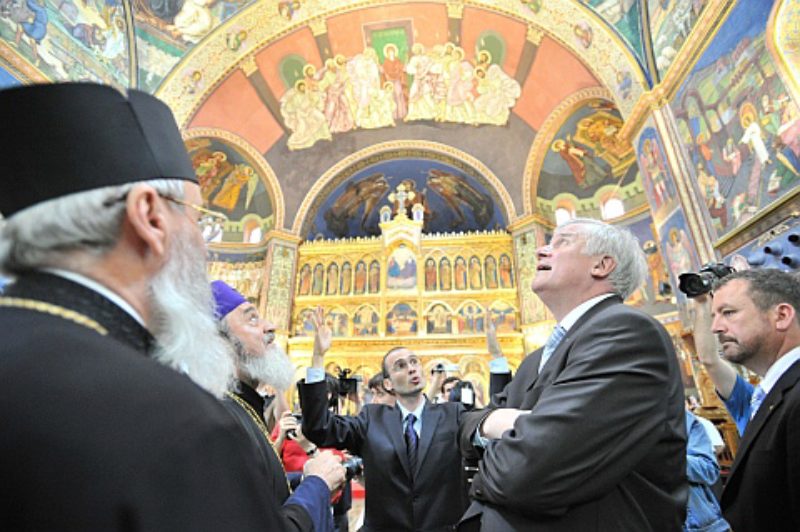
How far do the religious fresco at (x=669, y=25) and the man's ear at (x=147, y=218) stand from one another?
941cm

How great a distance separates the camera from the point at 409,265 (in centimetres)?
1490

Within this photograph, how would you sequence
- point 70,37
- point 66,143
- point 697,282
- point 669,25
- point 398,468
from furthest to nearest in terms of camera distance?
1. point 70,37
2. point 669,25
3. point 398,468
4. point 697,282
5. point 66,143

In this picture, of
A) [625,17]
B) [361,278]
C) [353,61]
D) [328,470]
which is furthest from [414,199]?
[328,470]

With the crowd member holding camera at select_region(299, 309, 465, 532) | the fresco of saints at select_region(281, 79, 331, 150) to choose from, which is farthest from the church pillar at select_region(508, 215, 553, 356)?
the crowd member holding camera at select_region(299, 309, 465, 532)

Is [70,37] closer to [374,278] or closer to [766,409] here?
[374,278]

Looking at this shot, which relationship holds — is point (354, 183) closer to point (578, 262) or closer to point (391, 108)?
point (391, 108)

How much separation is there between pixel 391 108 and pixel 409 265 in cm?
511

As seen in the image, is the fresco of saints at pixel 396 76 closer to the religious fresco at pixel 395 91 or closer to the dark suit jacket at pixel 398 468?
the religious fresco at pixel 395 91

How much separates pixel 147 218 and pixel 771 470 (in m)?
2.27

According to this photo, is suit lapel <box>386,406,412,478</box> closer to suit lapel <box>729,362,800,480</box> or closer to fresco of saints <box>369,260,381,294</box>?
suit lapel <box>729,362,800,480</box>

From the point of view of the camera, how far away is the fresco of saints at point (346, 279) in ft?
49.1

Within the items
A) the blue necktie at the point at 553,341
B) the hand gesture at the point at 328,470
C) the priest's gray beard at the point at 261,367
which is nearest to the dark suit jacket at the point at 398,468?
the priest's gray beard at the point at 261,367

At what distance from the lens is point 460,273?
48.7 ft

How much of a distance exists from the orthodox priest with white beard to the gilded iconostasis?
797 centimetres
